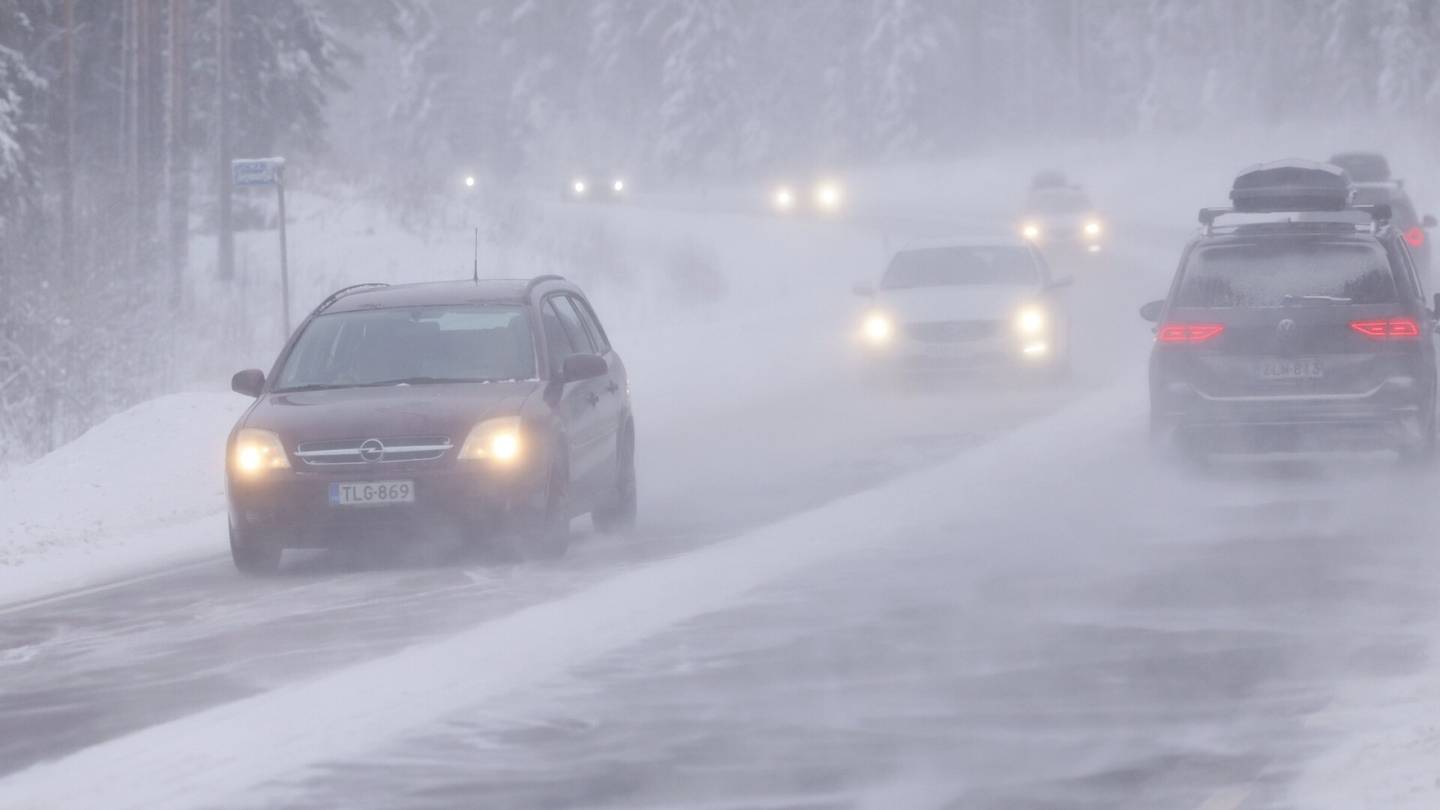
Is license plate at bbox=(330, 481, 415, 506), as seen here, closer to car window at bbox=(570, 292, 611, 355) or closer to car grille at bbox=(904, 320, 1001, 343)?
car window at bbox=(570, 292, 611, 355)

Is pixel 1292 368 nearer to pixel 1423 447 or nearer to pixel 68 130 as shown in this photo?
pixel 1423 447

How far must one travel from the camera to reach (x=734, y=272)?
154 feet

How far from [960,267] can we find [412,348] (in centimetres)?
1301

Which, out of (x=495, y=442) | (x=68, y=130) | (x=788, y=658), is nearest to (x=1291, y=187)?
(x=495, y=442)

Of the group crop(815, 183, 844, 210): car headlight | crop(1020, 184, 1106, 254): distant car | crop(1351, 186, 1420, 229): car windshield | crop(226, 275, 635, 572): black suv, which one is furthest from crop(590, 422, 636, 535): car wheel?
crop(815, 183, 844, 210): car headlight

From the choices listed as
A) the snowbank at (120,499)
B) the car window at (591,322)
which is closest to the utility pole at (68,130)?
the snowbank at (120,499)

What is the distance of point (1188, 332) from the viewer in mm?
15703

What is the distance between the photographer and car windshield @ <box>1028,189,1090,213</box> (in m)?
50.9

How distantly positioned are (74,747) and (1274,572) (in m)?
6.33

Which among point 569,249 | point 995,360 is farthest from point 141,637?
point 569,249

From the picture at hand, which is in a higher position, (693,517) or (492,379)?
(492,379)

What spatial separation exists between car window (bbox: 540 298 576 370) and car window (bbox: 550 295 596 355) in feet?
0.16

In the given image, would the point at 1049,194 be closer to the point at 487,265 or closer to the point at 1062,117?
the point at 487,265

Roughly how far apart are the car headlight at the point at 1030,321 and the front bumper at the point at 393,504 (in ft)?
39.6
